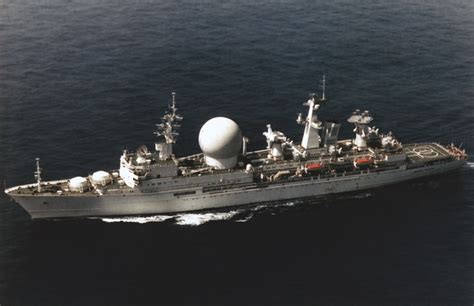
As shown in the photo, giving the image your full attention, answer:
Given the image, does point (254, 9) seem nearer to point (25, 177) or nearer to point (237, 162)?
point (237, 162)

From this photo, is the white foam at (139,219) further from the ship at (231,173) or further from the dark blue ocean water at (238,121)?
the ship at (231,173)

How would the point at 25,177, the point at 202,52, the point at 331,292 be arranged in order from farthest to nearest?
the point at 202,52
the point at 25,177
the point at 331,292

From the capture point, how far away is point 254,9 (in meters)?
147

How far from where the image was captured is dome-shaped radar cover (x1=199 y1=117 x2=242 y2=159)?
275 ft

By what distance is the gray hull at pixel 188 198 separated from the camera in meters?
81.0

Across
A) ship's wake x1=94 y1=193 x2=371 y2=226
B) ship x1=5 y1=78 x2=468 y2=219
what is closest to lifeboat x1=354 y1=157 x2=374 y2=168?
ship x1=5 y1=78 x2=468 y2=219

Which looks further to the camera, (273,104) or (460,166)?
(273,104)

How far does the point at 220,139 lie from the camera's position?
3295 inches

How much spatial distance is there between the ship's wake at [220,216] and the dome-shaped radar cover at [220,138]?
27.6 ft

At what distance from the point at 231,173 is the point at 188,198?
7087 mm

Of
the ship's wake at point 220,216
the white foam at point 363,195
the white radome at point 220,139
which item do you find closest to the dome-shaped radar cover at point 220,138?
the white radome at point 220,139

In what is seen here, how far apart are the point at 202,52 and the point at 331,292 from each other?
71.7 meters

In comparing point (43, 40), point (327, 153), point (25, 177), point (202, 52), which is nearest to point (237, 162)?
point (327, 153)

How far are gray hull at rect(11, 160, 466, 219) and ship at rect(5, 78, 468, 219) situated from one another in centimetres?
14
